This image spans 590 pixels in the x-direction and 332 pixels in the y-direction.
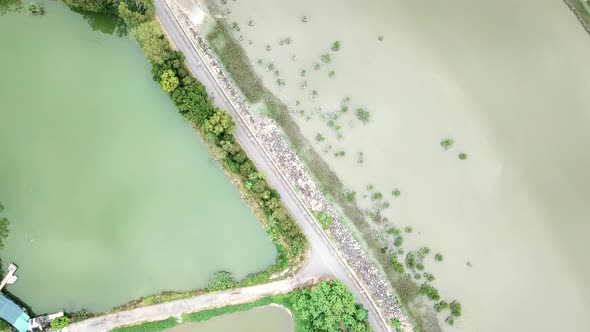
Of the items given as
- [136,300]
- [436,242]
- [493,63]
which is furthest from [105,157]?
[493,63]

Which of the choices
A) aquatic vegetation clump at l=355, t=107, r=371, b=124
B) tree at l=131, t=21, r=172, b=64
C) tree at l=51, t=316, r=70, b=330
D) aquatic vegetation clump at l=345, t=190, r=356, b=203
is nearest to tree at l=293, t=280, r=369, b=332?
aquatic vegetation clump at l=345, t=190, r=356, b=203

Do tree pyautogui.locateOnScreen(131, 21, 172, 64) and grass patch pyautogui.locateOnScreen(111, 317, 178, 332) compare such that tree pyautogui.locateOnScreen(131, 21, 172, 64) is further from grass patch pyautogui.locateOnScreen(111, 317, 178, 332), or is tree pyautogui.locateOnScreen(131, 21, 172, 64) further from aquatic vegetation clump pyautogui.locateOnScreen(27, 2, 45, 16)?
grass patch pyautogui.locateOnScreen(111, 317, 178, 332)

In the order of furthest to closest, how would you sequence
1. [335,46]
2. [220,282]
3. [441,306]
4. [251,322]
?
1. [335,46]
2. [441,306]
3. [251,322]
4. [220,282]

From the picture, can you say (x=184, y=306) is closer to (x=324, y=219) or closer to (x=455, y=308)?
(x=324, y=219)

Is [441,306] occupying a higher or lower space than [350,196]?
lower

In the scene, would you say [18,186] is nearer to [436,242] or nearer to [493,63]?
[436,242]

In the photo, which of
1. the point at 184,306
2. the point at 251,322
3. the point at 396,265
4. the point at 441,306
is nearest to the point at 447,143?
the point at 396,265
